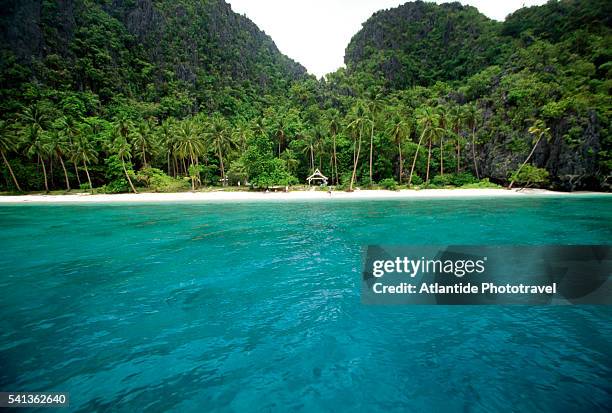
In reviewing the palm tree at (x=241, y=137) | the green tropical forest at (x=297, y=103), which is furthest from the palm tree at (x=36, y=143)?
the palm tree at (x=241, y=137)

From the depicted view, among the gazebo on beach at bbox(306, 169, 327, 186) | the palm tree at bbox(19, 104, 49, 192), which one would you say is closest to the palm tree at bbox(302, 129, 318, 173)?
the gazebo on beach at bbox(306, 169, 327, 186)

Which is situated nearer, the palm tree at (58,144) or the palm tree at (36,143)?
the palm tree at (36,143)

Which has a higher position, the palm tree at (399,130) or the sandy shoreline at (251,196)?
the palm tree at (399,130)

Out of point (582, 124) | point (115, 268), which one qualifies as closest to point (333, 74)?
point (582, 124)

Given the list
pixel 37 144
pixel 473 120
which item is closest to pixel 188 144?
pixel 37 144

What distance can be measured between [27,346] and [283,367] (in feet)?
21.2

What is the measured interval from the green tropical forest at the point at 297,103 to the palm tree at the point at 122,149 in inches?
20.7

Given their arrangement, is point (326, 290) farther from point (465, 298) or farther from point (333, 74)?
point (333, 74)

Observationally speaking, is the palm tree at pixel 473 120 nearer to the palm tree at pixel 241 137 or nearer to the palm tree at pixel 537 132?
the palm tree at pixel 537 132

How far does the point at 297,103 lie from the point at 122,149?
70214 millimetres

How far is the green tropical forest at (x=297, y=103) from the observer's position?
55.1 m

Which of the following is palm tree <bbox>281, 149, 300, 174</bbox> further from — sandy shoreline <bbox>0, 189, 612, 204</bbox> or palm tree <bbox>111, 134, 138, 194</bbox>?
palm tree <bbox>111, 134, 138, 194</bbox>

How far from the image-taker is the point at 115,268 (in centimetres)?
1301

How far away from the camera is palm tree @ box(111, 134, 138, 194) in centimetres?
5409
